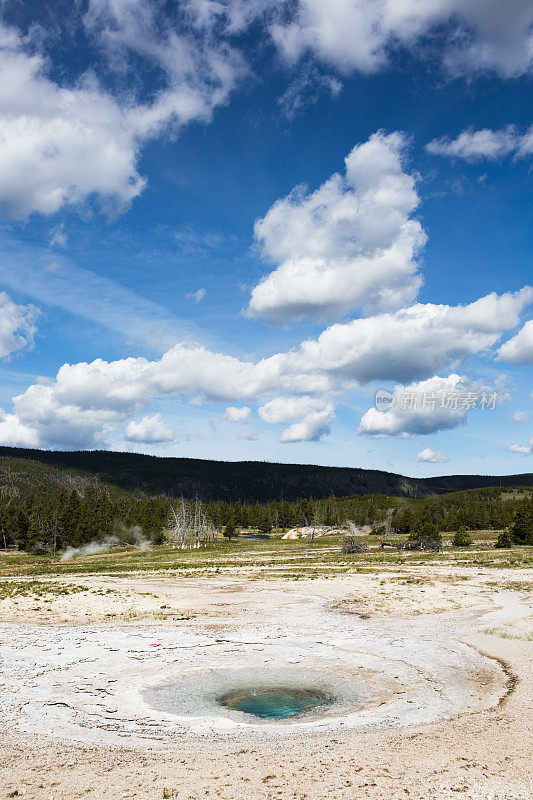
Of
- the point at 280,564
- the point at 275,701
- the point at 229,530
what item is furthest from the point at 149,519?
the point at 275,701

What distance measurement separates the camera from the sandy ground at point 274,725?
9398 mm

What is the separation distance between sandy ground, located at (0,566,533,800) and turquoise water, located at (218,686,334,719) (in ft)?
2.81

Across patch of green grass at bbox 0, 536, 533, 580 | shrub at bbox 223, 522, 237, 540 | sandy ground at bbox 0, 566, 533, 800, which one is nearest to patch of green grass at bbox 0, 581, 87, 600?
sandy ground at bbox 0, 566, 533, 800

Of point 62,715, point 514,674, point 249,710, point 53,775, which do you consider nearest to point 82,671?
point 62,715

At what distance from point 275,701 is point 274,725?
2011 mm

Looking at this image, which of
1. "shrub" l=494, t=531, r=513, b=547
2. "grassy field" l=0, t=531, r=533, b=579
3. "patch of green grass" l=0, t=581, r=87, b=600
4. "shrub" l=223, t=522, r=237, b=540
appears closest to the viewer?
"patch of green grass" l=0, t=581, r=87, b=600

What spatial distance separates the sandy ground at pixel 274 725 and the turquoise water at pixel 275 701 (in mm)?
856

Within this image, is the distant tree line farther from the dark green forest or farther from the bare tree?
the bare tree

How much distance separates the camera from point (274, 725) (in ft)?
40.4

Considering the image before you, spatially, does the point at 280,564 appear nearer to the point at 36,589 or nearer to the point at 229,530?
the point at 36,589

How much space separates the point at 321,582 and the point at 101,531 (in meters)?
69.7

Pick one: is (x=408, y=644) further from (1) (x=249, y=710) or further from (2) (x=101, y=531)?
(2) (x=101, y=531)

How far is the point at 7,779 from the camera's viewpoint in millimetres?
9500

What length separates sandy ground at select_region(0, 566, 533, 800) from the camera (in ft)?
30.8
